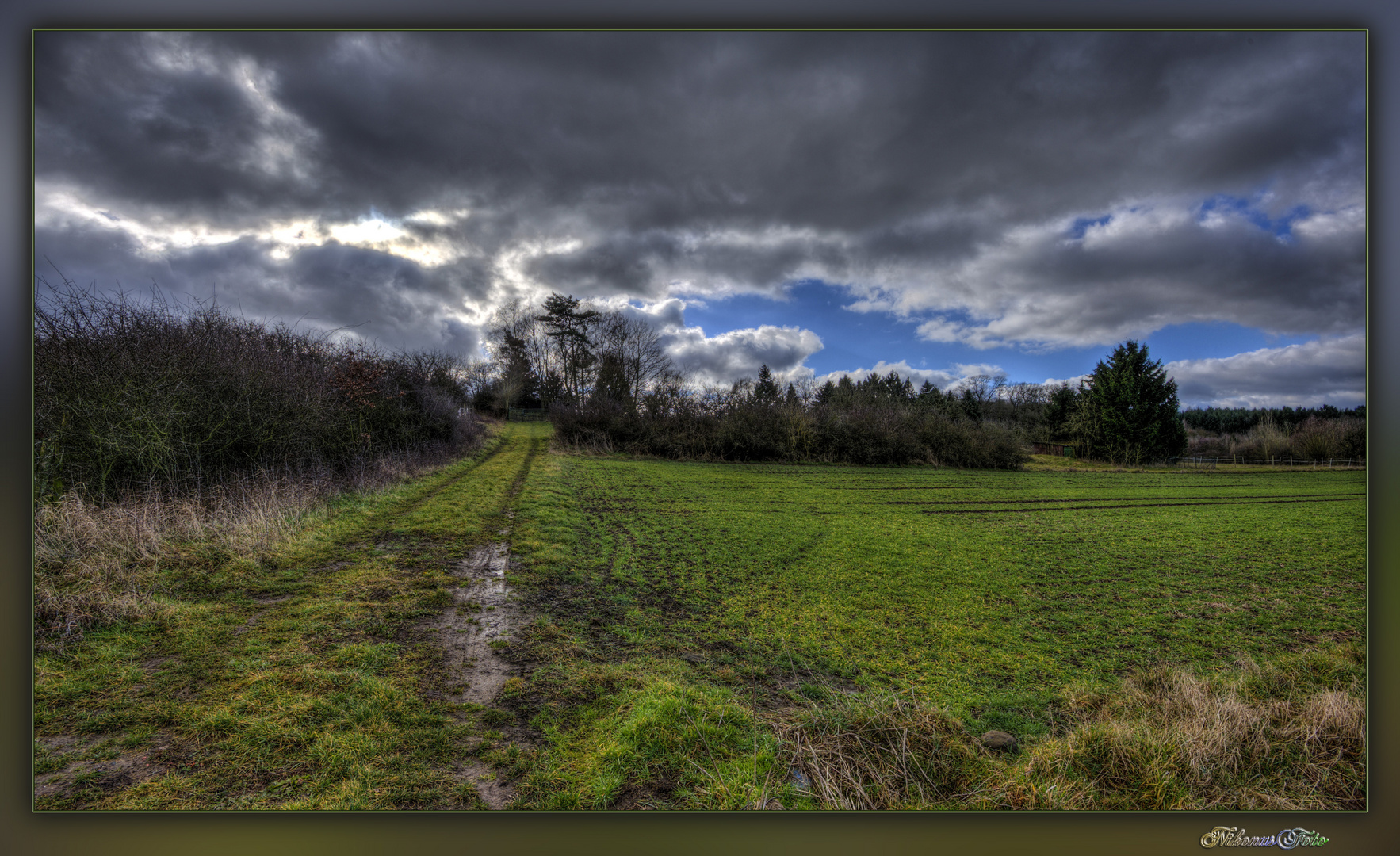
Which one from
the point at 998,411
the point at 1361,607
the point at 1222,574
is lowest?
the point at 1222,574

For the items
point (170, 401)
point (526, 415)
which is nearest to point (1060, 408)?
point (170, 401)

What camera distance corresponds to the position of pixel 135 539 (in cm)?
415

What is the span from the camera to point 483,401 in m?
12.6

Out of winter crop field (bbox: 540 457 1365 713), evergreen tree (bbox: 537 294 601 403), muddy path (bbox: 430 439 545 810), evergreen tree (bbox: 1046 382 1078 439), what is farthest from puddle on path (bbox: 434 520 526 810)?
evergreen tree (bbox: 1046 382 1078 439)

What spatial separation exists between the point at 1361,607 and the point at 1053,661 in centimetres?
159

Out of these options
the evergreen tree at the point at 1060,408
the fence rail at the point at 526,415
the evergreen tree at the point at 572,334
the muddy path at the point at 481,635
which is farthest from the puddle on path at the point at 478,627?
the fence rail at the point at 526,415

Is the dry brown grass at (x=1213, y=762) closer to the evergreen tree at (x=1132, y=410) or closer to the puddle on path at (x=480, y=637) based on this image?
the puddle on path at (x=480, y=637)

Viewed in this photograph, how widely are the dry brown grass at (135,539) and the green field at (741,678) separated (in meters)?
0.21

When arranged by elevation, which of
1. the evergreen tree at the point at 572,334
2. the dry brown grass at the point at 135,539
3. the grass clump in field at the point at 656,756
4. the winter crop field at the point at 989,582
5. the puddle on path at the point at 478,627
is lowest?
the winter crop field at the point at 989,582

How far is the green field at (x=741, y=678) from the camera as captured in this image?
1.92m

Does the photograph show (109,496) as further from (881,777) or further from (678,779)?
(881,777)

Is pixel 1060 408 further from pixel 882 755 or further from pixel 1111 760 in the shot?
pixel 882 755

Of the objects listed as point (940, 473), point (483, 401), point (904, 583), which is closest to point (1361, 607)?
point (904, 583)

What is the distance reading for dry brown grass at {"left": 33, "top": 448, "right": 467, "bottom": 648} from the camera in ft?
10.1
